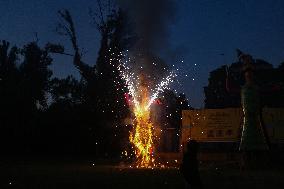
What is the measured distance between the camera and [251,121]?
2833 cm

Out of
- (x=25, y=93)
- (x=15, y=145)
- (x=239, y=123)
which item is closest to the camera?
(x=239, y=123)

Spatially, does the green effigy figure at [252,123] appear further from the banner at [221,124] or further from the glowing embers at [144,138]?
the glowing embers at [144,138]

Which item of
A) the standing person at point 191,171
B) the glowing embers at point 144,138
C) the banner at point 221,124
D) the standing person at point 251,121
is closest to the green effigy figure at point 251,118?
the standing person at point 251,121

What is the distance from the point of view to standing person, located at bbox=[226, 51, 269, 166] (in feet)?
92.7

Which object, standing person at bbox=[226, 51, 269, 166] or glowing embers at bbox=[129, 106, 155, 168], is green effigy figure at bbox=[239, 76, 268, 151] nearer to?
standing person at bbox=[226, 51, 269, 166]

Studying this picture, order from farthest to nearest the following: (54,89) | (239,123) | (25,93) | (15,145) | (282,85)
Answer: (54,89) < (25,93) < (15,145) < (239,123) < (282,85)

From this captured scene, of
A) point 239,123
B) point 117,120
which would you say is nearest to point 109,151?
point 117,120

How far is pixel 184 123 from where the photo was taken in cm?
3594

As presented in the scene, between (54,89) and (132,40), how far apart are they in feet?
36.0

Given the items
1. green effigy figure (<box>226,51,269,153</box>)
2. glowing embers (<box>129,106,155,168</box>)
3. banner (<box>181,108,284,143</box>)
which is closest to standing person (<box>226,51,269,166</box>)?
green effigy figure (<box>226,51,269,153</box>)

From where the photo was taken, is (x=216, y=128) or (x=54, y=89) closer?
(x=216, y=128)

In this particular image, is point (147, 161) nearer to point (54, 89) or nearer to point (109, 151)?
point (109, 151)

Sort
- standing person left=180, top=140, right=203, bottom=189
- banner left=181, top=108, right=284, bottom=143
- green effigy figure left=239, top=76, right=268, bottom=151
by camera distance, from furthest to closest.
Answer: banner left=181, top=108, right=284, bottom=143, green effigy figure left=239, top=76, right=268, bottom=151, standing person left=180, top=140, right=203, bottom=189

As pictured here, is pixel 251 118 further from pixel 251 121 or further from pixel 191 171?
pixel 191 171
